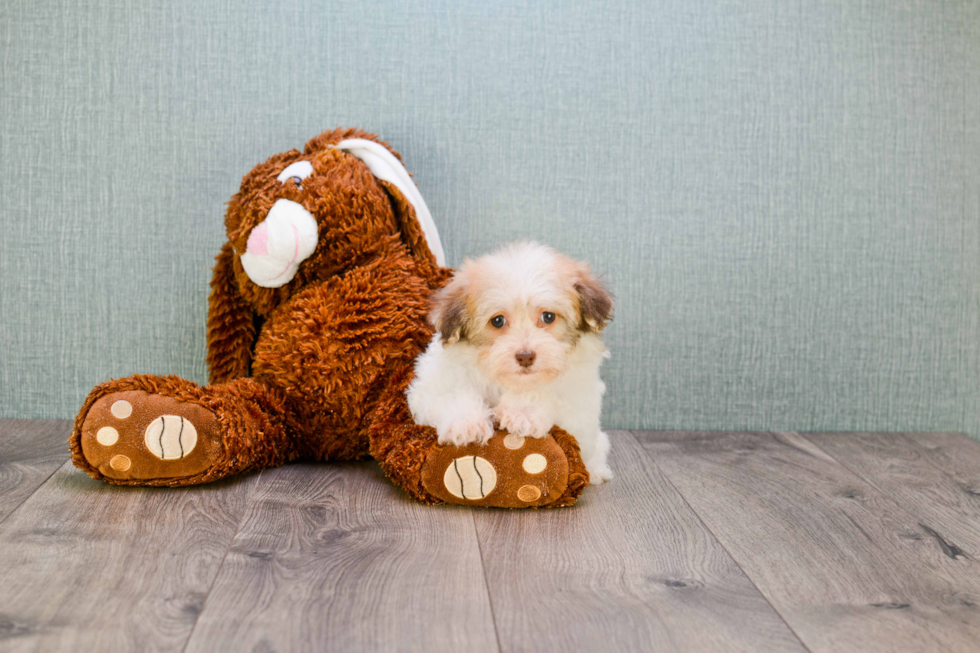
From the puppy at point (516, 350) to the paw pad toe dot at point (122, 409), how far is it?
48cm

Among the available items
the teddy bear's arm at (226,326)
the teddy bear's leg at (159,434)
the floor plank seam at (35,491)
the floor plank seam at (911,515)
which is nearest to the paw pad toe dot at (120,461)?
the teddy bear's leg at (159,434)

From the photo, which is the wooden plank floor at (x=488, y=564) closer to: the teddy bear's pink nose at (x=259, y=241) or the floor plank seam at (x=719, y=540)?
the floor plank seam at (x=719, y=540)

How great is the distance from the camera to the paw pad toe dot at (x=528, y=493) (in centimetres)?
134

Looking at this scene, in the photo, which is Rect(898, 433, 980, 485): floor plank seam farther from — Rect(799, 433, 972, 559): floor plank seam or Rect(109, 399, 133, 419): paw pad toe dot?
Rect(109, 399, 133, 419): paw pad toe dot

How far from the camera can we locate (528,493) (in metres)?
1.34

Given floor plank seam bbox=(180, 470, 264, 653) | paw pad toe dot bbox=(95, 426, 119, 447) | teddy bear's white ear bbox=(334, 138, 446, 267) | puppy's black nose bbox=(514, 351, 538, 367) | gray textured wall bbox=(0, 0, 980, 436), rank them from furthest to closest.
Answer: gray textured wall bbox=(0, 0, 980, 436) → teddy bear's white ear bbox=(334, 138, 446, 267) → paw pad toe dot bbox=(95, 426, 119, 447) → puppy's black nose bbox=(514, 351, 538, 367) → floor plank seam bbox=(180, 470, 264, 653)

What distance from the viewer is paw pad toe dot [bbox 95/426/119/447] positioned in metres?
1.39

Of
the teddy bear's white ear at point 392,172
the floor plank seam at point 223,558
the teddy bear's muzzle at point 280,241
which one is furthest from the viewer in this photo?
the teddy bear's white ear at point 392,172

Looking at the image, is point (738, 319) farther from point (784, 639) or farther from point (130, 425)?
point (130, 425)

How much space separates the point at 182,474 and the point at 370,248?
1.80 ft

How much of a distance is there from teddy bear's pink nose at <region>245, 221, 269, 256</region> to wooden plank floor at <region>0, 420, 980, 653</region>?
0.43m

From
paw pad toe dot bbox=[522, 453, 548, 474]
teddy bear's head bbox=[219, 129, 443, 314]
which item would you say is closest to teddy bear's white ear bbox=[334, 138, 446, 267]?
teddy bear's head bbox=[219, 129, 443, 314]

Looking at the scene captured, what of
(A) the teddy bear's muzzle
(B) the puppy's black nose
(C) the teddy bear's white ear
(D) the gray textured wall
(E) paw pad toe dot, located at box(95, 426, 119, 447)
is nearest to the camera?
(B) the puppy's black nose

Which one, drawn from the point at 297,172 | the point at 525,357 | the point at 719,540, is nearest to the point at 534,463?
the point at 525,357
